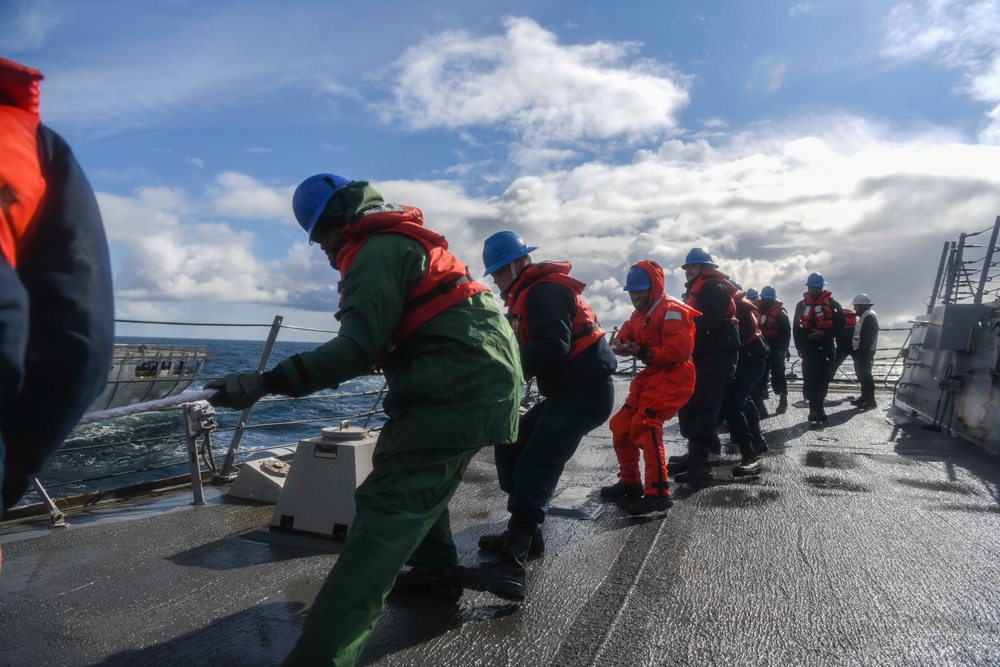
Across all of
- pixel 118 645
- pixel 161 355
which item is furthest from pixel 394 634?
pixel 161 355

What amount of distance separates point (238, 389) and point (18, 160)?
1.17m

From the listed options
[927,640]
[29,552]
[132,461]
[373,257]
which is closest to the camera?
[373,257]

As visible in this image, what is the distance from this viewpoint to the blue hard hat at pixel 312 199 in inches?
110

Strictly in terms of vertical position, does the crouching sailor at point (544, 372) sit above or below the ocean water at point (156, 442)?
above

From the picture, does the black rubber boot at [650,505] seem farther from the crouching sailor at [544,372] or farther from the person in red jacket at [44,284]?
the person in red jacket at [44,284]

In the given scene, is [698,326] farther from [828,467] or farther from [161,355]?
Answer: [161,355]

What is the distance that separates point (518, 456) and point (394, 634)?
145 centimetres

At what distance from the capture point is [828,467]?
6812 mm

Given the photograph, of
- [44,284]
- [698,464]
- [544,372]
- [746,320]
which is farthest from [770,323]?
[44,284]


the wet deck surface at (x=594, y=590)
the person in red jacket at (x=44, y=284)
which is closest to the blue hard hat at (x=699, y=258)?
the wet deck surface at (x=594, y=590)

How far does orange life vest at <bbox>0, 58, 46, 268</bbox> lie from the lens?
1178mm

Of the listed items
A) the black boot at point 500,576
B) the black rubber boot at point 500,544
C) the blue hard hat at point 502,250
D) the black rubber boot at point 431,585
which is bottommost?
the black rubber boot at point 500,544

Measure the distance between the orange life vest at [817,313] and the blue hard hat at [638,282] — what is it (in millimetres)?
Result: 6492

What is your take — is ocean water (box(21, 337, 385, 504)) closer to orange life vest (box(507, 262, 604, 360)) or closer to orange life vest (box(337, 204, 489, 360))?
orange life vest (box(507, 262, 604, 360))
